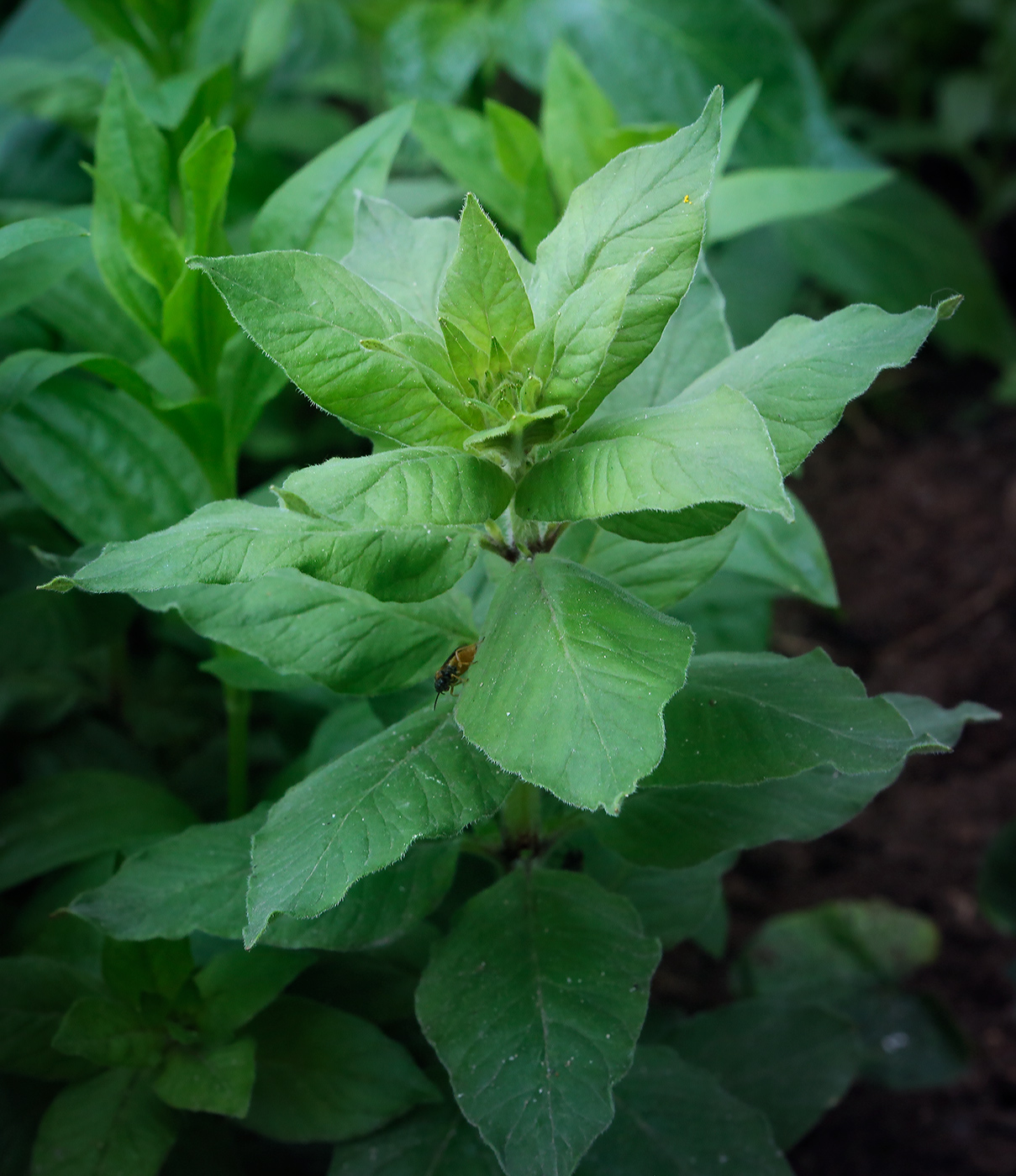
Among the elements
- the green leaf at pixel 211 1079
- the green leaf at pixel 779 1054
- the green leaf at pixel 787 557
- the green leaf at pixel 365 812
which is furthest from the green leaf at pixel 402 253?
the green leaf at pixel 779 1054

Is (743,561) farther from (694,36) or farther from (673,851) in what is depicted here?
(694,36)

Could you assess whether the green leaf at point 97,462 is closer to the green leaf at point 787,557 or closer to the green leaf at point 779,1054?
the green leaf at point 787,557

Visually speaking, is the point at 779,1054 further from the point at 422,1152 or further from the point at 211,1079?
the point at 211,1079

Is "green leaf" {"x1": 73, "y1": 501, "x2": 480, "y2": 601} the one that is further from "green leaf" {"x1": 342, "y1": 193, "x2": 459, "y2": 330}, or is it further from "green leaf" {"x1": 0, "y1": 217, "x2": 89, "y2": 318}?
"green leaf" {"x1": 0, "y1": 217, "x2": 89, "y2": 318}

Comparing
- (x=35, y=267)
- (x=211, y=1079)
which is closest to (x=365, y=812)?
(x=211, y=1079)

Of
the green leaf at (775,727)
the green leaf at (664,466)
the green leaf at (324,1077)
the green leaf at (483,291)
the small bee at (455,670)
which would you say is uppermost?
the green leaf at (483,291)

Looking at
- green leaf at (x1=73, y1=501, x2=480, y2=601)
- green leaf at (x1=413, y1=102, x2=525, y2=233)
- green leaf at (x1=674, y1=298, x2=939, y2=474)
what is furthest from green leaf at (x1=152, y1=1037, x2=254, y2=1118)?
green leaf at (x1=413, y1=102, x2=525, y2=233)
